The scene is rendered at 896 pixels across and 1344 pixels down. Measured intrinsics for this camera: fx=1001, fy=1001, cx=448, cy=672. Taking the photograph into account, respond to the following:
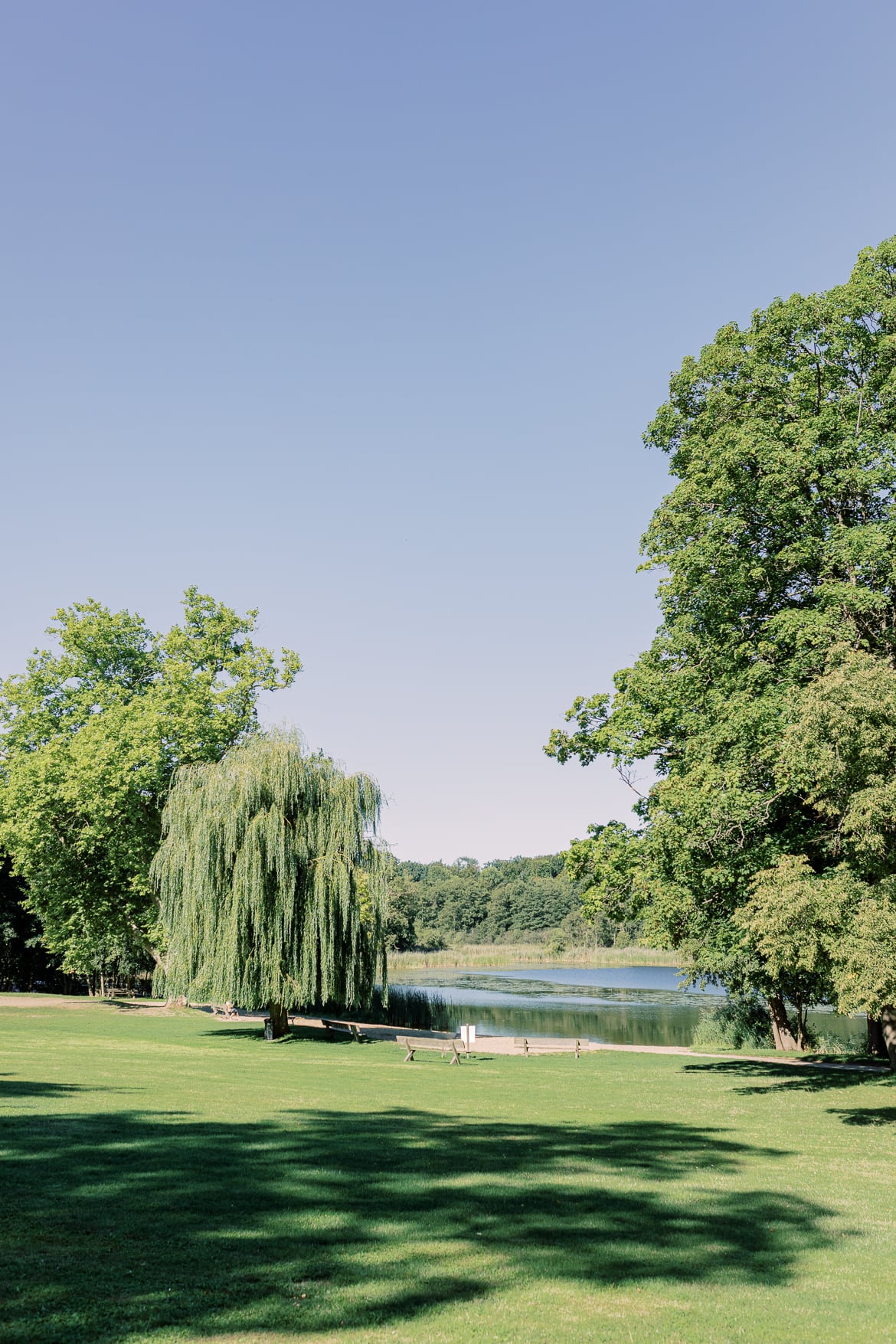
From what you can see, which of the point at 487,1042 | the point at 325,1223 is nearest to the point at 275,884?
the point at 487,1042

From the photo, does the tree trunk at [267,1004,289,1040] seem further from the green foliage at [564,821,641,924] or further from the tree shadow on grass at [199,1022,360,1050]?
the green foliage at [564,821,641,924]

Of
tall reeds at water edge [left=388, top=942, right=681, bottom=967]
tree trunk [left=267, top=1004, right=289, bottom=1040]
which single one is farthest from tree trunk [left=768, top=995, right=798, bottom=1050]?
tall reeds at water edge [left=388, top=942, right=681, bottom=967]

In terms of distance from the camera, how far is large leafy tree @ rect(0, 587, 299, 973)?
38031 millimetres

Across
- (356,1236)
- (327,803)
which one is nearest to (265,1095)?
(356,1236)

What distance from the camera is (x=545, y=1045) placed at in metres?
31.0

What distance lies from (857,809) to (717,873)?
577cm

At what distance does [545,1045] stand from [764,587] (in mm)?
16566

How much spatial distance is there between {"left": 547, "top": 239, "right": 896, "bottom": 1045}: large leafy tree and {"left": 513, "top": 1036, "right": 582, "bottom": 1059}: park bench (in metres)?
8.08

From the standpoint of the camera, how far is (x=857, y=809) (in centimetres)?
1494

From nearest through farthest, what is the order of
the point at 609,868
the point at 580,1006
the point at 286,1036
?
the point at 609,868 → the point at 286,1036 → the point at 580,1006

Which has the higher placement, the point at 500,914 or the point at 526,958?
the point at 500,914

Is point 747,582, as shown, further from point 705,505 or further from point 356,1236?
point 356,1236

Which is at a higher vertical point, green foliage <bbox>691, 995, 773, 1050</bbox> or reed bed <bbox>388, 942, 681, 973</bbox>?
green foliage <bbox>691, 995, 773, 1050</bbox>

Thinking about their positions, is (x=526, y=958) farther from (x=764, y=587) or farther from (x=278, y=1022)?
(x=764, y=587)
